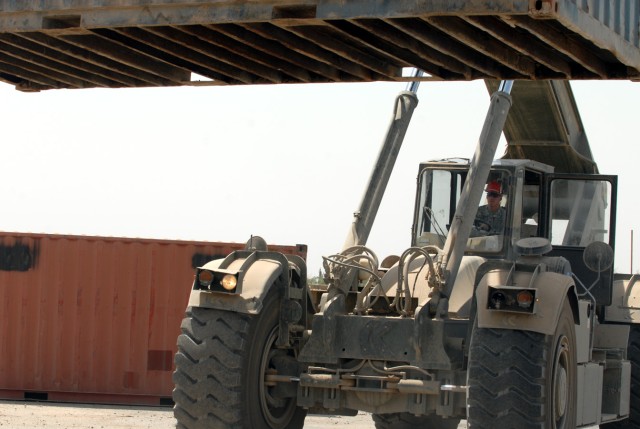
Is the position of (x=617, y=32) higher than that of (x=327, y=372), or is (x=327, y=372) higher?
(x=617, y=32)

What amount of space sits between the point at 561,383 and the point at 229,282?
8.68ft

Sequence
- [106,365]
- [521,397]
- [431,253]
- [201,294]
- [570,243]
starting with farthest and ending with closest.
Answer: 1. [106,365]
2. [570,243]
3. [431,253]
4. [201,294]
5. [521,397]

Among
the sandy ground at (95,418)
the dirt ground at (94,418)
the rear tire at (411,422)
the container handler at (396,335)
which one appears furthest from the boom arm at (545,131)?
the dirt ground at (94,418)

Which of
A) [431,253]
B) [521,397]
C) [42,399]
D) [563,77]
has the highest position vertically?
[563,77]

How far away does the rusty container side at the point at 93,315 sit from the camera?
1911 cm

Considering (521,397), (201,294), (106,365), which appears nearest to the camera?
(521,397)

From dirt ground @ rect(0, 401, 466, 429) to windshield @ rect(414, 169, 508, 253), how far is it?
3988mm

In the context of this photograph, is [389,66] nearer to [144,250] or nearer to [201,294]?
[201,294]

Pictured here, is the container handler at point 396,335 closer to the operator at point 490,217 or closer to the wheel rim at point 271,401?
the wheel rim at point 271,401

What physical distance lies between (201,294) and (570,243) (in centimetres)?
476

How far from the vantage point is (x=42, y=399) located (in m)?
19.2

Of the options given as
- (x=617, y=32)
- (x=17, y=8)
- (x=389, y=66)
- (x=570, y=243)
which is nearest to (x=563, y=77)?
(x=617, y=32)

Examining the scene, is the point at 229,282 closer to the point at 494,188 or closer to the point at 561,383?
the point at 561,383

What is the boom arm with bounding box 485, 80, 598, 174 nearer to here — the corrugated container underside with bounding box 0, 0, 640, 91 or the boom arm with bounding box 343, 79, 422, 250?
the boom arm with bounding box 343, 79, 422, 250
